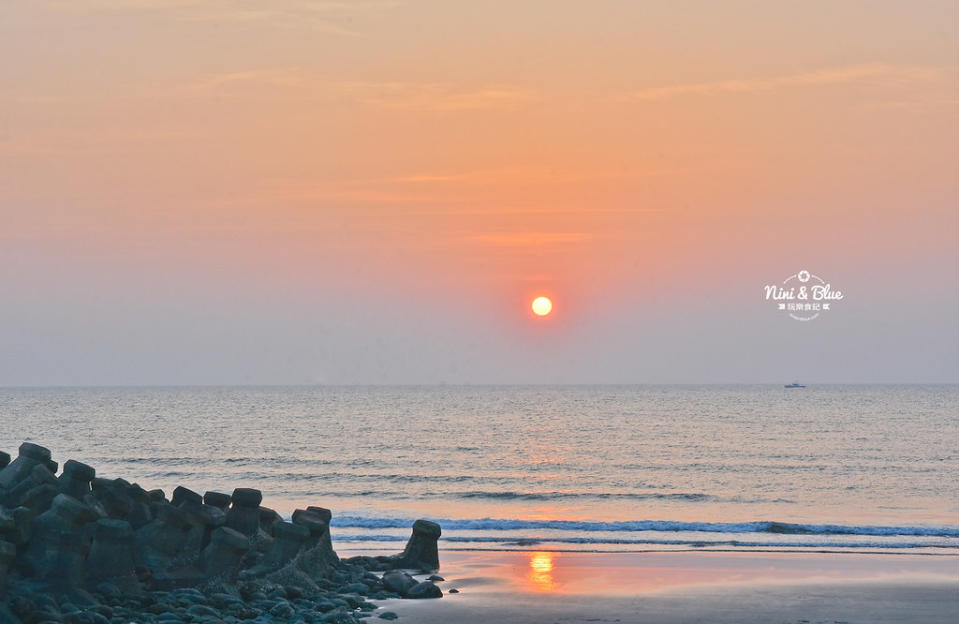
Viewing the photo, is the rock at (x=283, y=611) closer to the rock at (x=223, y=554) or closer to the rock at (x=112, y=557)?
the rock at (x=223, y=554)

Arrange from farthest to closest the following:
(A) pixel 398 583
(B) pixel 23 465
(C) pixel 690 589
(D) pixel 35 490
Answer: (C) pixel 690 589
(A) pixel 398 583
(B) pixel 23 465
(D) pixel 35 490

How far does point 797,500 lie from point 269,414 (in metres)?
78.3

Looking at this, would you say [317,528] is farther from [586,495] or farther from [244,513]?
[586,495]

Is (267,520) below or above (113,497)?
below

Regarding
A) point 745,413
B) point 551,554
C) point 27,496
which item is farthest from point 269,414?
point 27,496

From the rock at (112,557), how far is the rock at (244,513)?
3336 millimetres

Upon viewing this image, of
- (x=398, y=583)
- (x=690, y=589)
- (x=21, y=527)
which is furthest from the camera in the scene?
(x=690, y=589)

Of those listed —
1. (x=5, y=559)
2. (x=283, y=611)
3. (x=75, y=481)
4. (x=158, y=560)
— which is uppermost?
(x=75, y=481)

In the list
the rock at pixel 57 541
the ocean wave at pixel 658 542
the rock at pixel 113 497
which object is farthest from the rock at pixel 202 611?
the ocean wave at pixel 658 542

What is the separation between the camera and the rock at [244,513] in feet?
65.7

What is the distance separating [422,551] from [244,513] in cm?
410

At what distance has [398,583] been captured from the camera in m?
19.7

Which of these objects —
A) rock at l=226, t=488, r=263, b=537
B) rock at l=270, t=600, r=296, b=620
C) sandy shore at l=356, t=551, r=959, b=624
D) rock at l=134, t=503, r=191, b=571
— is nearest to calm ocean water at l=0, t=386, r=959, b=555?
sandy shore at l=356, t=551, r=959, b=624

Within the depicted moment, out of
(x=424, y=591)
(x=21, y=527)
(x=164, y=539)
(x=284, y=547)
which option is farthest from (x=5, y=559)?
(x=424, y=591)
